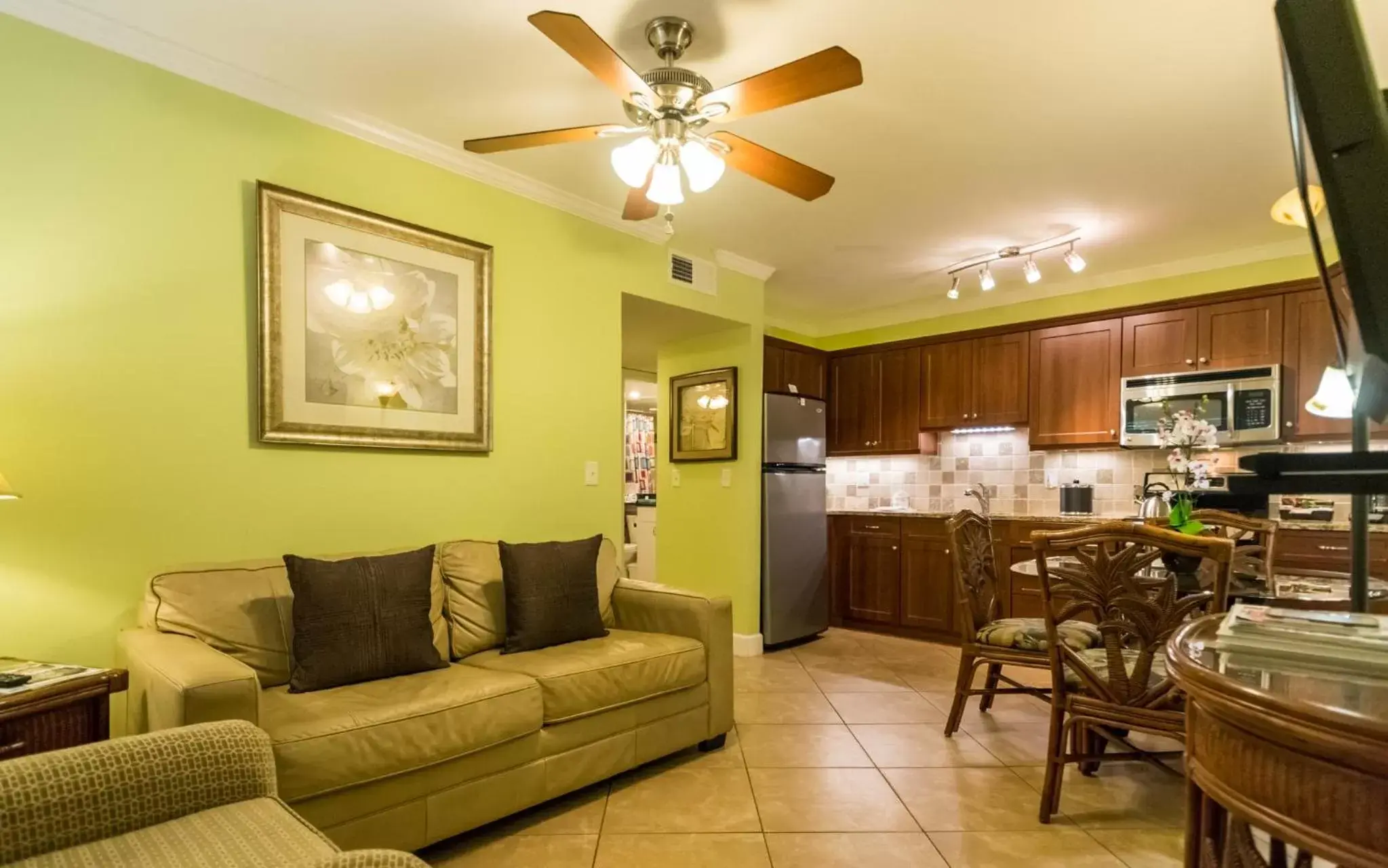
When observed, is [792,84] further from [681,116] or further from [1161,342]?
[1161,342]

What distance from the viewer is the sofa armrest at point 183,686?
1.54m

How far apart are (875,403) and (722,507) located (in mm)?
1780

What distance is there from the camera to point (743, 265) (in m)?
4.32

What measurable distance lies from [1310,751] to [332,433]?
2723 mm

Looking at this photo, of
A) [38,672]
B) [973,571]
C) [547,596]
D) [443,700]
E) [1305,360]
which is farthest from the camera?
[1305,360]

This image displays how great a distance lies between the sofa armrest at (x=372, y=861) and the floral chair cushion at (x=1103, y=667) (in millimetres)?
2098

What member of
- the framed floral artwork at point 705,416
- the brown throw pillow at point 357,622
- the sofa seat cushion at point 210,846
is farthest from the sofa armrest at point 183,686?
the framed floral artwork at point 705,416

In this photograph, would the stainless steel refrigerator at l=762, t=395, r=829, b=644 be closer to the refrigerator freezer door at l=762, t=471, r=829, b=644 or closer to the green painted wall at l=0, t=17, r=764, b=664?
the refrigerator freezer door at l=762, t=471, r=829, b=644

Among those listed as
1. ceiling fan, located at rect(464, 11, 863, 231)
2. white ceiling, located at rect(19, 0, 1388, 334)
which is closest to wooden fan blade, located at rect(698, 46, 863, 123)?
ceiling fan, located at rect(464, 11, 863, 231)

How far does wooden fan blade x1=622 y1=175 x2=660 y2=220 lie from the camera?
7.97 feet

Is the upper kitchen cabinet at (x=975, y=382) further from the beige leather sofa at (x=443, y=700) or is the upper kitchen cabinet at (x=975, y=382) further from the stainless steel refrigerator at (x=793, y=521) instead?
the beige leather sofa at (x=443, y=700)

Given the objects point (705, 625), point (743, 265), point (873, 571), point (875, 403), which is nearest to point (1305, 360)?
point (875, 403)

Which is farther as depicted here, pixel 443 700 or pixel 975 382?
pixel 975 382

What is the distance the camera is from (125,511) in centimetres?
210
